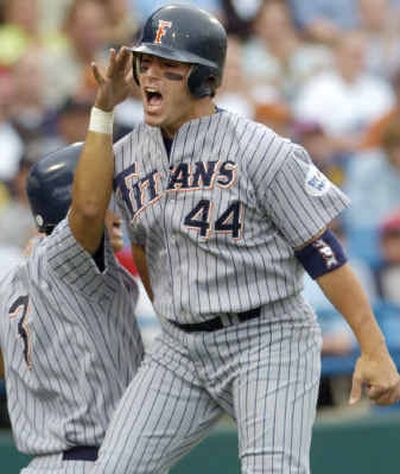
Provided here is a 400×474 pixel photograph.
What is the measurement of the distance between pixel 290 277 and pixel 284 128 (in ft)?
12.8

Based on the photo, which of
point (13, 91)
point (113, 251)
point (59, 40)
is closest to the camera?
point (113, 251)

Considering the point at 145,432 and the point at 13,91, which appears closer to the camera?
the point at 145,432

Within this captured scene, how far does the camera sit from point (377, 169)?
7.67m

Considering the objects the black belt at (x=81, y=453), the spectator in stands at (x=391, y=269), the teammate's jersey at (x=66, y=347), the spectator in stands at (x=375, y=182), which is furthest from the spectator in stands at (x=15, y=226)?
the black belt at (x=81, y=453)

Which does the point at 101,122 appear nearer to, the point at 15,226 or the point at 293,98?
the point at 15,226

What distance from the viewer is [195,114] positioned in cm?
388

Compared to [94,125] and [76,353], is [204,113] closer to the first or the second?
[94,125]

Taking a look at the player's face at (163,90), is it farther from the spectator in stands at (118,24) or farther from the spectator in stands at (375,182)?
the spectator in stands at (118,24)

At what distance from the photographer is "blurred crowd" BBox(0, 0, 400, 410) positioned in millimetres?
7033

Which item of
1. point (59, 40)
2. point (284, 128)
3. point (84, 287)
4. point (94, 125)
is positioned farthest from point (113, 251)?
point (59, 40)

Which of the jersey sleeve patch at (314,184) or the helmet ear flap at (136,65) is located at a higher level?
the helmet ear flap at (136,65)

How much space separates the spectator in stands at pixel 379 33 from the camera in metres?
8.70

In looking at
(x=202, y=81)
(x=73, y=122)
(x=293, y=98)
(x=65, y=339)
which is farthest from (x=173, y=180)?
(x=293, y=98)

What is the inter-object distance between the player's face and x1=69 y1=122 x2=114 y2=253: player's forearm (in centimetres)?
16
